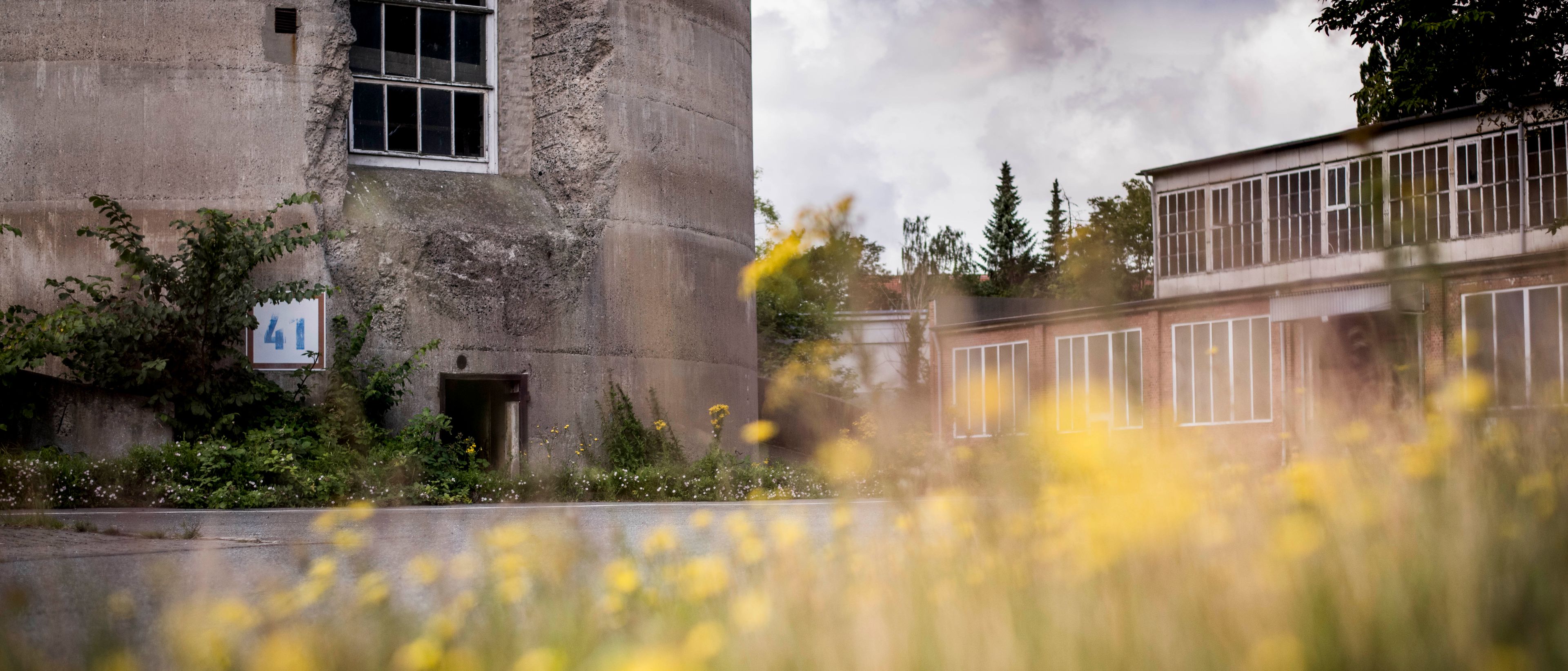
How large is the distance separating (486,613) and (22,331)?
14.4m

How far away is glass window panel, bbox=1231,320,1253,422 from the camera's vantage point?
2564 cm

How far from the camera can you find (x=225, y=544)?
8.25 meters

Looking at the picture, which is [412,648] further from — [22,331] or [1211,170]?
[1211,170]

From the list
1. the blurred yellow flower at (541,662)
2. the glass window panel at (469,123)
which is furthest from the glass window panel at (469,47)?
the blurred yellow flower at (541,662)

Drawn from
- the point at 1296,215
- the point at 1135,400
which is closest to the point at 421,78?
the point at 1135,400

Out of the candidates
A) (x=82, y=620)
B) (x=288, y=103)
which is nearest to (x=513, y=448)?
(x=288, y=103)

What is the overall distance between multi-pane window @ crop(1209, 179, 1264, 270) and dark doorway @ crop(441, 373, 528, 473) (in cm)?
1653

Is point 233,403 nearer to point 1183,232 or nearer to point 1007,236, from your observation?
point 1183,232

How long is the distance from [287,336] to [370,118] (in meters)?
3.76

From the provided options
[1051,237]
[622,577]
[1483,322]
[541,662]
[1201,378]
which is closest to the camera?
[541,662]

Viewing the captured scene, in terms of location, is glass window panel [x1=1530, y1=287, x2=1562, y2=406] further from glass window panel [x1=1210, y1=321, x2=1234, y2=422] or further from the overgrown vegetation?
the overgrown vegetation

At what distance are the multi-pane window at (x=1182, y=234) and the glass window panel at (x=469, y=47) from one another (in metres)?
16.3

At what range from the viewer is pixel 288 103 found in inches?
688

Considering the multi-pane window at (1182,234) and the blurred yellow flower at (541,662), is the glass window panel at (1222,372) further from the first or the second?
the blurred yellow flower at (541,662)
